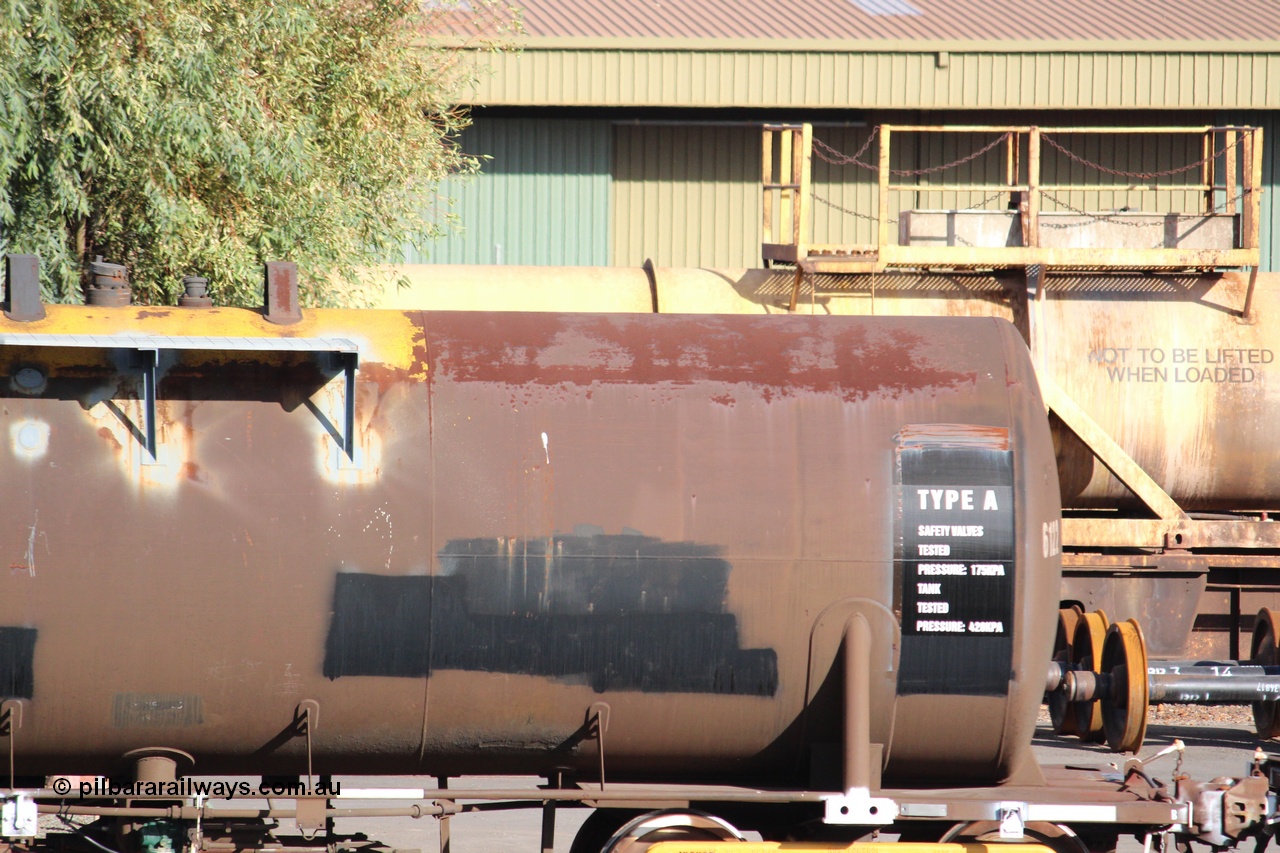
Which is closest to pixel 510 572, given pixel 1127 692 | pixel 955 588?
pixel 955 588

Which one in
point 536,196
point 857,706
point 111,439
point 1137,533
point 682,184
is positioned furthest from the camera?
point 682,184

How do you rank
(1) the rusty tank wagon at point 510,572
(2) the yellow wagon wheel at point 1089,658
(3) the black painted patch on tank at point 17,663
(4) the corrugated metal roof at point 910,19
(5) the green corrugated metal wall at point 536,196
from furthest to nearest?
1. (4) the corrugated metal roof at point 910,19
2. (5) the green corrugated metal wall at point 536,196
3. (2) the yellow wagon wheel at point 1089,658
4. (1) the rusty tank wagon at point 510,572
5. (3) the black painted patch on tank at point 17,663

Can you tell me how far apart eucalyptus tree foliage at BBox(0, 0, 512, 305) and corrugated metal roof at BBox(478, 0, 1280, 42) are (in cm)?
805

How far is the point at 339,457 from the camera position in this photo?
5875 millimetres

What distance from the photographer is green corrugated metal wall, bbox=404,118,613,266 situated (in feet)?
68.4

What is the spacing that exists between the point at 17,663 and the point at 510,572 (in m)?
2.18

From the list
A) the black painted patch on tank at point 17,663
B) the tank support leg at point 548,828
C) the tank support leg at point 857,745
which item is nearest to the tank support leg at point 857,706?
the tank support leg at point 857,745

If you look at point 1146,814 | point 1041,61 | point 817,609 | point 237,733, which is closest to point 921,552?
point 817,609

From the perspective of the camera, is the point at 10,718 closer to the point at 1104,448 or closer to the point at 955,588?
the point at 955,588

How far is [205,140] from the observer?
33.4ft

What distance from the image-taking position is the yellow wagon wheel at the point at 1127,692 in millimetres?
6688

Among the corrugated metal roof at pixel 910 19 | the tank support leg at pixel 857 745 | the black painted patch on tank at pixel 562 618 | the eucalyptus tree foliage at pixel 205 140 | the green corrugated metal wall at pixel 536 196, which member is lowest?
the tank support leg at pixel 857 745

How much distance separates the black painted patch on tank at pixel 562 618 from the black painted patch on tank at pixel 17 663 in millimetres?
1268

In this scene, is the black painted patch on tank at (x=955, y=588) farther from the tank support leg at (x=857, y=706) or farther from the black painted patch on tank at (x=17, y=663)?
the black painted patch on tank at (x=17, y=663)
